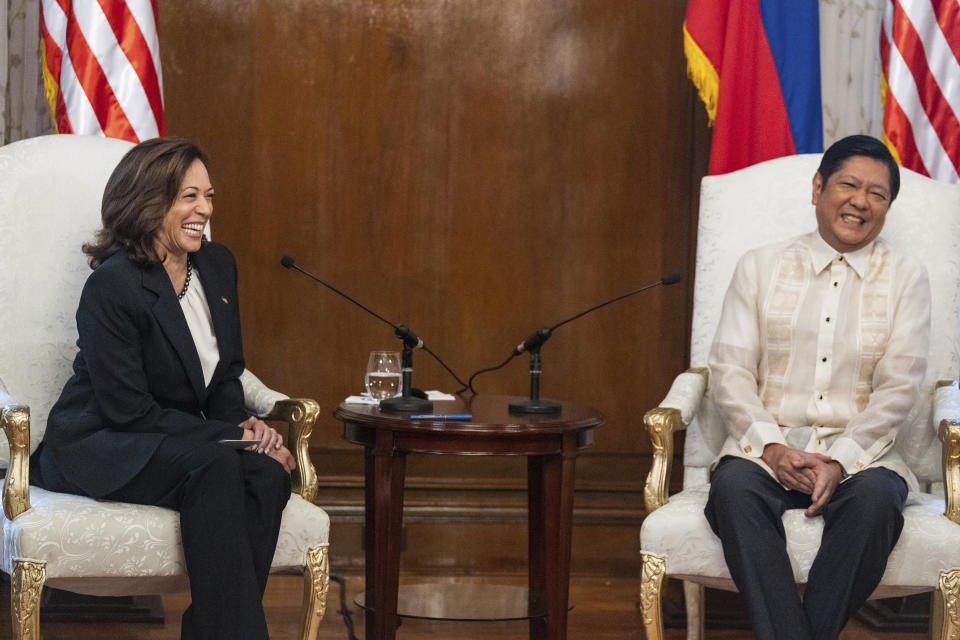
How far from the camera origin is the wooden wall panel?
3.88m

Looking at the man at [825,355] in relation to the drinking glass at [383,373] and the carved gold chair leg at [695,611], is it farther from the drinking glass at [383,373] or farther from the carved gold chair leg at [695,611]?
the drinking glass at [383,373]

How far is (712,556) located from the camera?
2537 mm

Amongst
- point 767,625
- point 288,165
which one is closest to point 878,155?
point 767,625

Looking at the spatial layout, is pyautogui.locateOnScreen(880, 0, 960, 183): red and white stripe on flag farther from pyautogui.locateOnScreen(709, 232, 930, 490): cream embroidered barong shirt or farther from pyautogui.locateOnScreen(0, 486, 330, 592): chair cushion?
pyautogui.locateOnScreen(0, 486, 330, 592): chair cushion

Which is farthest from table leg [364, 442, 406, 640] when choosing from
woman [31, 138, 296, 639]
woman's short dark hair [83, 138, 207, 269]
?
woman's short dark hair [83, 138, 207, 269]

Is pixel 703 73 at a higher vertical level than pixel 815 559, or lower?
higher

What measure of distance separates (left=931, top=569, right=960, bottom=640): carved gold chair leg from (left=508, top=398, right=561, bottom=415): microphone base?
0.92 meters

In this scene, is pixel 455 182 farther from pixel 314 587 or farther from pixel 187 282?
pixel 314 587

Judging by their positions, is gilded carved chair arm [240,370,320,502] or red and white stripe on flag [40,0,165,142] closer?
gilded carved chair arm [240,370,320,502]

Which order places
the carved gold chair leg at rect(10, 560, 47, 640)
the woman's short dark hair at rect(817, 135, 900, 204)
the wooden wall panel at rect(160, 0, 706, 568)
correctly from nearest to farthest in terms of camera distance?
the carved gold chair leg at rect(10, 560, 47, 640) < the woman's short dark hair at rect(817, 135, 900, 204) < the wooden wall panel at rect(160, 0, 706, 568)

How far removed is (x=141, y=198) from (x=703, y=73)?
5.71ft

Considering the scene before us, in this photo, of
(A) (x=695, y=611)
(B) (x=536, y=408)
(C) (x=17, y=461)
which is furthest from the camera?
(A) (x=695, y=611)

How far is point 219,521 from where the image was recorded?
7.82 ft

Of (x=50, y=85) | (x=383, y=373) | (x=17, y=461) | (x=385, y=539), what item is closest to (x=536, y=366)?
(x=383, y=373)
